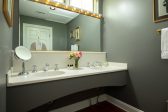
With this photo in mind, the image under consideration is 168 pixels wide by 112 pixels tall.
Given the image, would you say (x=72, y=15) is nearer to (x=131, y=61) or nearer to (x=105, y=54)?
(x=105, y=54)

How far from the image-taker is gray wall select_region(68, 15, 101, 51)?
206cm

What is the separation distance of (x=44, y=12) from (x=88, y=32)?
0.88m

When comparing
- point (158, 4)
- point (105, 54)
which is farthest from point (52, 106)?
point (158, 4)

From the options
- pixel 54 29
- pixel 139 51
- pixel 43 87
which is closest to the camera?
pixel 43 87

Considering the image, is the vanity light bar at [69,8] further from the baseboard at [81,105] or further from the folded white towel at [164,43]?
the baseboard at [81,105]

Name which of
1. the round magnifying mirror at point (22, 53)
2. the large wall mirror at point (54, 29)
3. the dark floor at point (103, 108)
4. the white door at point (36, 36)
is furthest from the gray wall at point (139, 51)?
the round magnifying mirror at point (22, 53)

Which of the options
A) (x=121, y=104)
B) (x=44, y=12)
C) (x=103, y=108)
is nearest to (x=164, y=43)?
(x=121, y=104)

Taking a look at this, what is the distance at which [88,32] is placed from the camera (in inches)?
87.1

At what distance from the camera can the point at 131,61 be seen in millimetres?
1755

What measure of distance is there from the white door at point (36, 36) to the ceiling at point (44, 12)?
6.5 inches

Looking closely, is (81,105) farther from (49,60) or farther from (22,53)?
(22,53)

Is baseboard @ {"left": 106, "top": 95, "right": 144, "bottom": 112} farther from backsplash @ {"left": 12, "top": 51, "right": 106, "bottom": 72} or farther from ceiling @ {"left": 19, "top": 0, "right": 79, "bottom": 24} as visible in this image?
ceiling @ {"left": 19, "top": 0, "right": 79, "bottom": 24}

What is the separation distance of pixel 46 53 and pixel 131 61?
4.28 feet

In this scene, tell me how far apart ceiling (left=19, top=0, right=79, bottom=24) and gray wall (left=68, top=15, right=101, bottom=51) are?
0.14 metres
